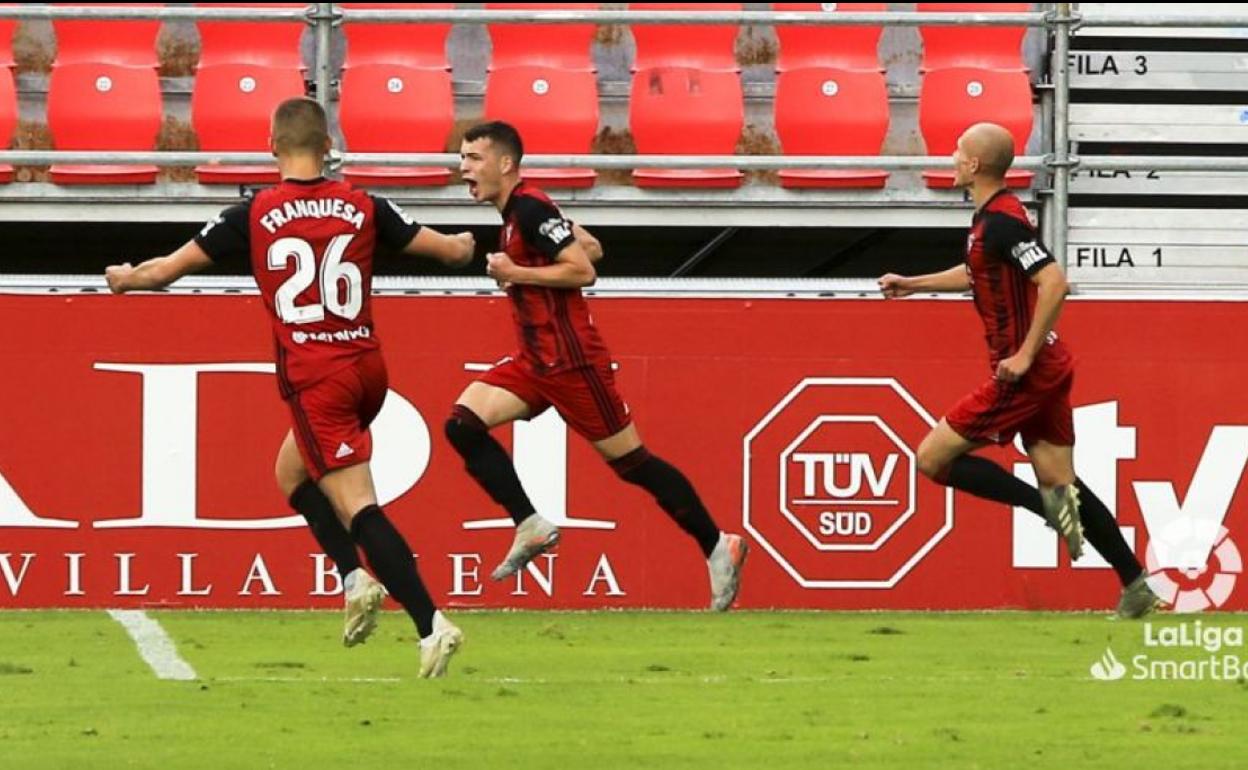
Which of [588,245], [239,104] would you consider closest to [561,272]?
[588,245]

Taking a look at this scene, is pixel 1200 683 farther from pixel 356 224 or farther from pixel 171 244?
pixel 171 244

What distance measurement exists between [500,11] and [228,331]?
1.83 metres

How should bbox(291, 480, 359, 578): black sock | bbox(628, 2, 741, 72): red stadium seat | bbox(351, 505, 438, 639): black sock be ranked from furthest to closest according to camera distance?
bbox(628, 2, 741, 72): red stadium seat, bbox(291, 480, 359, 578): black sock, bbox(351, 505, 438, 639): black sock

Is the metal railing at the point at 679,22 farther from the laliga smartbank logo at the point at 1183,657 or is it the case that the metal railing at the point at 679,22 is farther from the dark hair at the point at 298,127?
the dark hair at the point at 298,127

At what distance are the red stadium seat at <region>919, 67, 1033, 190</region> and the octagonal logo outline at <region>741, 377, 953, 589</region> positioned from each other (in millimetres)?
2510

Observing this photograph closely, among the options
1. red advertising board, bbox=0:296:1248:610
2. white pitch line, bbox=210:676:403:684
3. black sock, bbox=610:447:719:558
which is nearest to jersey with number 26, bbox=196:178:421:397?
white pitch line, bbox=210:676:403:684

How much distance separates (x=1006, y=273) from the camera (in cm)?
923

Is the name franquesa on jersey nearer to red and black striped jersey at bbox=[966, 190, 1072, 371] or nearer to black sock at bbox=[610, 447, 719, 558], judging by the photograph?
black sock at bbox=[610, 447, 719, 558]

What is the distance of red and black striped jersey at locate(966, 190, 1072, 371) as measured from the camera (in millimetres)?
9117

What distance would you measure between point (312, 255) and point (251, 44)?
5.76m

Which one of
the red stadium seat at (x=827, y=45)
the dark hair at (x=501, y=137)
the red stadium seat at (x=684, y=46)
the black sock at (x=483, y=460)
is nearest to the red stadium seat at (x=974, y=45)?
the red stadium seat at (x=827, y=45)

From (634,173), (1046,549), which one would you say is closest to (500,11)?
(634,173)

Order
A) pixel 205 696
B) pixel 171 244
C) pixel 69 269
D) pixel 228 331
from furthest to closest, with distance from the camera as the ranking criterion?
pixel 69 269 < pixel 171 244 < pixel 228 331 < pixel 205 696

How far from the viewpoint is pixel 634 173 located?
1205 cm
